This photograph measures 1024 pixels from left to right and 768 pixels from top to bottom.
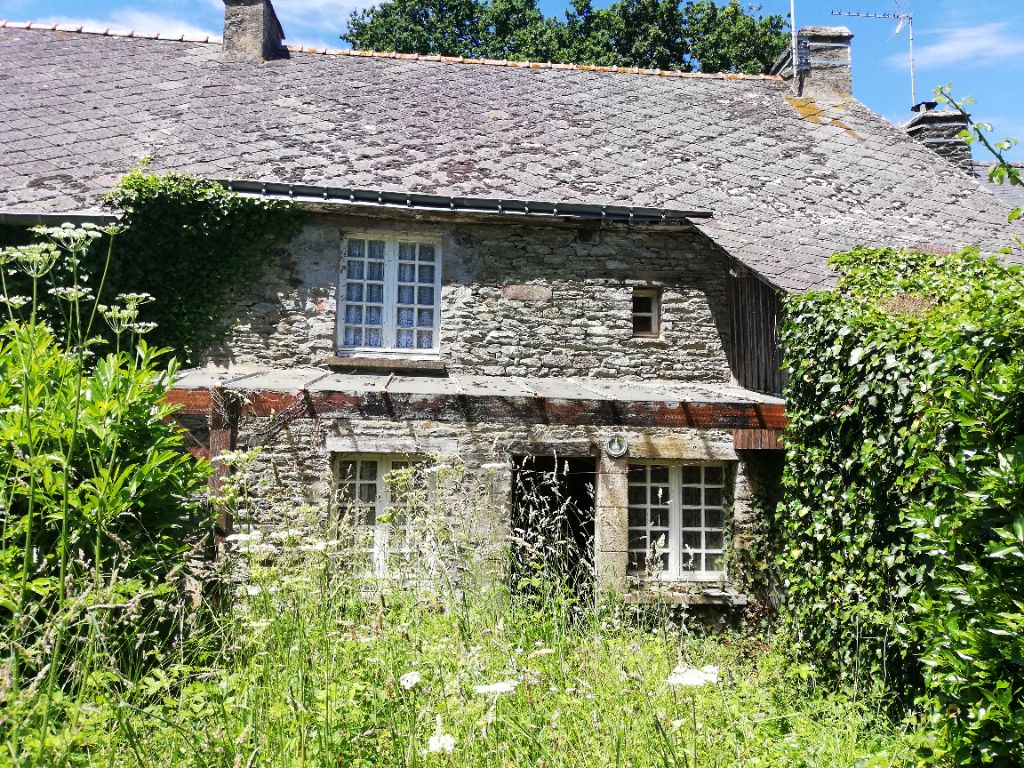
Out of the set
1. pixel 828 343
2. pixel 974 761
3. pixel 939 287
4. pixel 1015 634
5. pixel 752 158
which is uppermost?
pixel 752 158

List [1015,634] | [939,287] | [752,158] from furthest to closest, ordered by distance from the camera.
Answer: [752,158] < [939,287] < [1015,634]

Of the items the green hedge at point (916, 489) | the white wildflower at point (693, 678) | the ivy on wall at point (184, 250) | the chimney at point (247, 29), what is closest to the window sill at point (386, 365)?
the ivy on wall at point (184, 250)

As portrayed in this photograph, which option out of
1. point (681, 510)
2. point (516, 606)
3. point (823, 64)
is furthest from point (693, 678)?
point (823, 64)

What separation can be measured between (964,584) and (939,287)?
3.27 meters

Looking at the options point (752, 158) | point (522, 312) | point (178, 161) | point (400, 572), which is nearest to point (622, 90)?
point (752, 158)

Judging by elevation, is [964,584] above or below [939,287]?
below

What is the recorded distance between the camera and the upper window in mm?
9750

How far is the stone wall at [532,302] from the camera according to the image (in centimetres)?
941

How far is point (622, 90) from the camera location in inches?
517

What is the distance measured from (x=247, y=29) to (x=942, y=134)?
37.2 feet

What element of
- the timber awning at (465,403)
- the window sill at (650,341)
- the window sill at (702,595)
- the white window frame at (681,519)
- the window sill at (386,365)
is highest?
the window sill at (650,341)

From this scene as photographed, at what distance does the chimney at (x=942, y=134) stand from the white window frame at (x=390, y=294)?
9039mm

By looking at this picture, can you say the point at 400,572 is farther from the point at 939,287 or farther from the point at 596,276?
the point at 596,276

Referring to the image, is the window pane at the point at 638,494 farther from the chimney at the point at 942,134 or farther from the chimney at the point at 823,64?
the chimney at the point at 942,134
